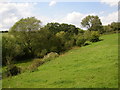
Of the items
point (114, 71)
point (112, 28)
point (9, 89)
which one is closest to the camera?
point (9, 89)

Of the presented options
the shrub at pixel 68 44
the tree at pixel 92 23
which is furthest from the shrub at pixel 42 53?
the tree at pixel 92 23

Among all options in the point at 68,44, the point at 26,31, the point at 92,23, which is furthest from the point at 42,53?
the point at 92,23

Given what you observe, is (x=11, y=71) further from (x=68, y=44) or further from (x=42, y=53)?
(x=68, y=44)

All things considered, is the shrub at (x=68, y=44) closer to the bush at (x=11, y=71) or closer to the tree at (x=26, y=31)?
the tree at (x=26, y=31)

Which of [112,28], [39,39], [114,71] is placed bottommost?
[114,71]

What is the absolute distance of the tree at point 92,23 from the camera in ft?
287

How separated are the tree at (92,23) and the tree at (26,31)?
49737 millimetres

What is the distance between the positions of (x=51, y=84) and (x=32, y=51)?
98.9 feet

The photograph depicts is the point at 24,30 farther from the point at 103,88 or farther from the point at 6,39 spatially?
the point at 103,88

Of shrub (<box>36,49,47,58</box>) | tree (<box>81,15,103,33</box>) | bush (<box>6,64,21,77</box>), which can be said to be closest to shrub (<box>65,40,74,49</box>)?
shrub (<box>36,49,47,58</box>)

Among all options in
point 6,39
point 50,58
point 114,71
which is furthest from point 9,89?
point 6,39

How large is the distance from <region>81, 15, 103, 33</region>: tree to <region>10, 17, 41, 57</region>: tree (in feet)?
163

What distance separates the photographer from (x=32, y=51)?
42.5m

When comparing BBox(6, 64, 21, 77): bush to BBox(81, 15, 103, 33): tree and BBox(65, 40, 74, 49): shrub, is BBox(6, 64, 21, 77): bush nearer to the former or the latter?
BBox(65, 40, 74, 49): shrub
